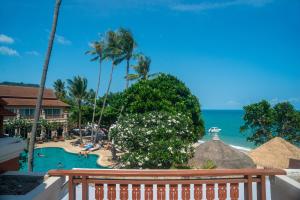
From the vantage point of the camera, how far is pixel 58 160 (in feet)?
76.7

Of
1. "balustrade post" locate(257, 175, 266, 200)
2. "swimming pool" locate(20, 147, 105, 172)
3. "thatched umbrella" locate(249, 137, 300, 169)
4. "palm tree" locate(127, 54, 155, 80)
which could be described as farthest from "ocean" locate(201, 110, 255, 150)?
"balustrade post" locate(257, 175, 266, 200)

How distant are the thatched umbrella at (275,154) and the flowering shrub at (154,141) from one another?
17.2 ft

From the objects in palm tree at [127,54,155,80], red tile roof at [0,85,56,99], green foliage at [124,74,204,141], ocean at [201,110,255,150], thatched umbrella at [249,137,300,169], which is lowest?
ocean at [201,110,255,150]

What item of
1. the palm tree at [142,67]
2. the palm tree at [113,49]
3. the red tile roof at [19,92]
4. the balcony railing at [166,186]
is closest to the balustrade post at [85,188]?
the balcony railing at [166,186]

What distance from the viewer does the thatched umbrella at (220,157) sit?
1285 cm

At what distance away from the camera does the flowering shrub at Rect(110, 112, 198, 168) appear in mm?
11055

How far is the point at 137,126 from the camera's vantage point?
13.1 meters

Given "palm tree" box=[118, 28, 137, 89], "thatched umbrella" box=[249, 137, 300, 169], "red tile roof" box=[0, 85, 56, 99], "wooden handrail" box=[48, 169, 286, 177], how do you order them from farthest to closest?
"red tile roof" box=[0, 85, 56, 99] < "palm tree" box=[118, 28, 137, 89] < "thatched umbrella" box=[249, 137, 300, 169] < "wooden handrail" box=[48, 169, 286, 177]

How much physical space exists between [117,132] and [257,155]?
350 inches

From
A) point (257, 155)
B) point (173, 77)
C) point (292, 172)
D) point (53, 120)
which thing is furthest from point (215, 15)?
point (292, 172)

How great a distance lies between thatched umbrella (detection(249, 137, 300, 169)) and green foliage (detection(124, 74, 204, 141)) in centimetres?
555

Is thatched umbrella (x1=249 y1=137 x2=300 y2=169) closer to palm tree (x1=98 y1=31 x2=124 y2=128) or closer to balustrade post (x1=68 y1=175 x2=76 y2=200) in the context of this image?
balustrade post (x1=68 y1=175 x2=76 y2=200)

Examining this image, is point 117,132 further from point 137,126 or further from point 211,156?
point 211,156

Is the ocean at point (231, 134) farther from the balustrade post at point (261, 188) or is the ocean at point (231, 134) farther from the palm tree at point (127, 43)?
the balustrade post at point (261, 188)
